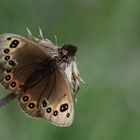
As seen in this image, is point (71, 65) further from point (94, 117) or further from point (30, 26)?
point (30, 26)

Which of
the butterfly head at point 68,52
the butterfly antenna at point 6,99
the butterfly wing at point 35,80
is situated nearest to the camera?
the butterfly antenna at point 6,99

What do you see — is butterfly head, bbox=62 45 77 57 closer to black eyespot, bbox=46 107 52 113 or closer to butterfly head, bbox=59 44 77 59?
butterfly head, bbox=59 44 77 59

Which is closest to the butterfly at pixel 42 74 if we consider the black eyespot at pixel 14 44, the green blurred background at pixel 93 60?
the black eyespot at pixel 14 44

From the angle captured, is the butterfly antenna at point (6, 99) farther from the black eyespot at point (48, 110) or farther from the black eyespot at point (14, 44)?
the black eyespot at point (14, 44)

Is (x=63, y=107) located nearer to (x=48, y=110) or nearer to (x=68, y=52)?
(x=48, y=110)

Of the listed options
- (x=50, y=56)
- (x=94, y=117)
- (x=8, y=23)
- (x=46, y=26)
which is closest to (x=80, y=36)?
(x=46, y=26)

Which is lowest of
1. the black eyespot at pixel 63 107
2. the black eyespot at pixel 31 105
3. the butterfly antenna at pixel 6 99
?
the butterfly antenna at pixel 6 99

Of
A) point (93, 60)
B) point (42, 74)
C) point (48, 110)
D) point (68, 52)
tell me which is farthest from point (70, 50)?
point (93, 60)
